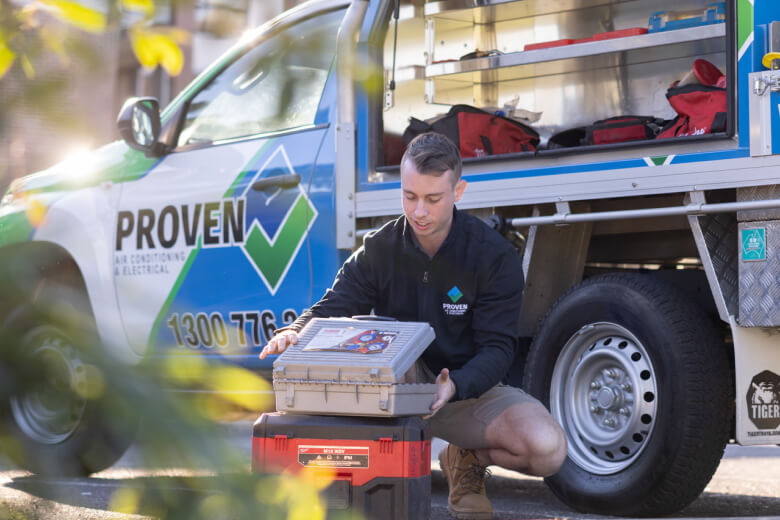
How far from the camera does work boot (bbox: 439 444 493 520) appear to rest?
383 centimetres

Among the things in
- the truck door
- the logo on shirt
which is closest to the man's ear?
the logo on shirt

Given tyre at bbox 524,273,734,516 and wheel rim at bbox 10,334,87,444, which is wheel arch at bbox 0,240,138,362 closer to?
wheel rim at bbox 10,334,87,444

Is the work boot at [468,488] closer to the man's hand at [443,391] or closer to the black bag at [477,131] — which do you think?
the man's hand at [443,391]

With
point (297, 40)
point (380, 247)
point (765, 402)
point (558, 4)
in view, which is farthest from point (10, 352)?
point (558, 4)

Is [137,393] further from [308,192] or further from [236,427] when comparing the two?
[308,192]

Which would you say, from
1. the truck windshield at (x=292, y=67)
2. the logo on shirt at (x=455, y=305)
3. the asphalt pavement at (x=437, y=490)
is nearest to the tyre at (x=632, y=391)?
the asphalt pavement at (x=437, y=490)

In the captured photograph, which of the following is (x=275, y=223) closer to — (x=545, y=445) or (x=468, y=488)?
(x=468, y=488)

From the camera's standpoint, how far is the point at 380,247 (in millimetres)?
3740

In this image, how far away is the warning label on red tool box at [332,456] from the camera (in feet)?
9.96

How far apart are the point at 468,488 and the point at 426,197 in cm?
99

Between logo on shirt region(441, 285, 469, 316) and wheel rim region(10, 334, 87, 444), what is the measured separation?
2796 mm

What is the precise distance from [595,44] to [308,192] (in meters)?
1.32

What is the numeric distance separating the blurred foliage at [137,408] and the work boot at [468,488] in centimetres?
307

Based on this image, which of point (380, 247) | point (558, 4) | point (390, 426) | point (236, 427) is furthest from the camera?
point (558, 4)
